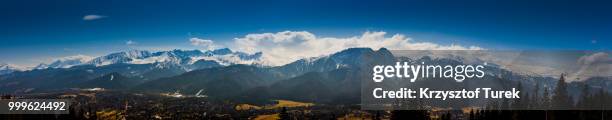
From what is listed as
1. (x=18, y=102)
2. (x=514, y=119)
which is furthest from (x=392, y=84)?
(x=18, y=102)

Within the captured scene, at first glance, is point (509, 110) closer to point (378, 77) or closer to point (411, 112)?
point (411, 112)

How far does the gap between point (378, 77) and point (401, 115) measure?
20688 mm

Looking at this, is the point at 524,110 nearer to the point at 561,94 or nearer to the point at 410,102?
the point at 561,94

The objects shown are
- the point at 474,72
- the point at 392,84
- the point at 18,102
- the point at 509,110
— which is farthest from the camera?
the point at 18,102

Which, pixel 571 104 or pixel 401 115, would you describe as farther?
pixel 571 104

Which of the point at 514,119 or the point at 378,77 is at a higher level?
the point at 378,77

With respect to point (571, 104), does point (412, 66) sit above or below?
above

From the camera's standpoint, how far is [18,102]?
146 metres

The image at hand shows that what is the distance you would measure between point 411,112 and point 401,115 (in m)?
1.76

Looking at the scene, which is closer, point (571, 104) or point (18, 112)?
point (571, 104)

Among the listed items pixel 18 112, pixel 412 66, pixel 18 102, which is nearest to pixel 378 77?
pixel 412 66

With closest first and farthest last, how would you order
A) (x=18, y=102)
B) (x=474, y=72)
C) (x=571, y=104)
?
(x=474, y=72) < (x=571, y=104) < (x=18, y=102)

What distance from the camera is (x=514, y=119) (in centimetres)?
11175

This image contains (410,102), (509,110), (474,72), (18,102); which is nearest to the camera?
(474,72)
